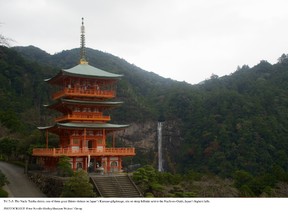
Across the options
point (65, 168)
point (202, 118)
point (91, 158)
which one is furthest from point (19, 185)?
point (202, 118)

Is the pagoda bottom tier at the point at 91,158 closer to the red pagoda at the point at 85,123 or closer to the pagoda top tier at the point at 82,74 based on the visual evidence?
the red pagoda at the point at 85,123

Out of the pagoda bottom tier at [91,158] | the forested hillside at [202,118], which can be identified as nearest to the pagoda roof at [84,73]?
the pagoda bottom tier at [91,158]

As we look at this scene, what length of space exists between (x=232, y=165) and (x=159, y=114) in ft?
75.0

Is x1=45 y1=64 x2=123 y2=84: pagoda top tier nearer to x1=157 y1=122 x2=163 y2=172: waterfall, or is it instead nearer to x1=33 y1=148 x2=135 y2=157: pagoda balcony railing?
x1=33 y1=148 x2=135 y2=157: pagoda balcony railing

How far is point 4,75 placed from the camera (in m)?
72.9

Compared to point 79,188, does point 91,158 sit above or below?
above

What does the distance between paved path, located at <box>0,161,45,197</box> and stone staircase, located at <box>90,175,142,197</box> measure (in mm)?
4026

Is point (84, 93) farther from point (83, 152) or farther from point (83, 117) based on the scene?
point (83, 152)

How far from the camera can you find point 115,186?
2295cm

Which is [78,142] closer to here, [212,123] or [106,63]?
[212,123]

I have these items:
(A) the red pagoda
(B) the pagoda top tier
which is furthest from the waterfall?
(B) the pagoda top tier

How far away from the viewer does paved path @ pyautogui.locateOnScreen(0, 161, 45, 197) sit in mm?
24062

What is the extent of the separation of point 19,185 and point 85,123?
19.9 ft
